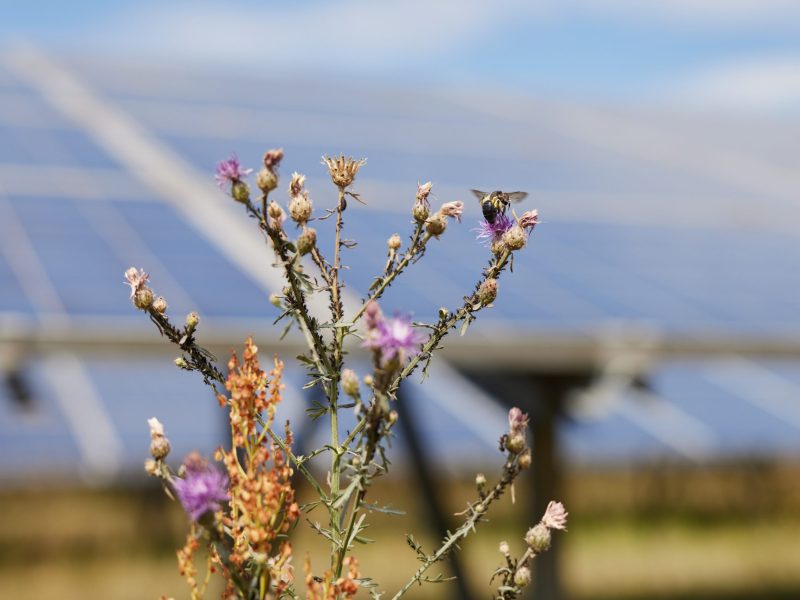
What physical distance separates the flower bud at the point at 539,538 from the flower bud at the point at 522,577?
0.03 meters

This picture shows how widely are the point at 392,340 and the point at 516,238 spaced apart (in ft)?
0.92

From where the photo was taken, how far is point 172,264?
275 inches

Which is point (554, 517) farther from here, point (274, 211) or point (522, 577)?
point (274, 211)

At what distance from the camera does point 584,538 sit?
1272 centimetres

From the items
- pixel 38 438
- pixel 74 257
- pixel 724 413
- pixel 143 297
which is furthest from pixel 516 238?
pixel 724 413

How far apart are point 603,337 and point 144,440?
494cm

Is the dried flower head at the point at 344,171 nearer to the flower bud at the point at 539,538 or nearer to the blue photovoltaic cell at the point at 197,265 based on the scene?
the flower bud at the point at 539,538

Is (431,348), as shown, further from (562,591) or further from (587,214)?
(587,214)

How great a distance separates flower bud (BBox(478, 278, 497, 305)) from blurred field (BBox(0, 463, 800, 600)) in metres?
8.42

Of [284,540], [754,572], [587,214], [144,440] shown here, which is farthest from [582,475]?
[284,540]

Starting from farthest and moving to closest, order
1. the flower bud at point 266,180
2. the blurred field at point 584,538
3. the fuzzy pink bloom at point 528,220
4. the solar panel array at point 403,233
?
1. the blurred field at point 584,538
2. the solar panel array at point 403,233
3. the fuzzy pink bloom at point 528,220
4. the flower bud at point 266,180

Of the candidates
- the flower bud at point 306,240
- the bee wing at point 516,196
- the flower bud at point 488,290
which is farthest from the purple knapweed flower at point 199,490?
the bee wing at point 516,196

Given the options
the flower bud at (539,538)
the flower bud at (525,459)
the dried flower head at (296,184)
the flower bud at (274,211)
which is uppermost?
the dried flower head at (296,184)

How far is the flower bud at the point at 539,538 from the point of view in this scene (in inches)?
53.6
